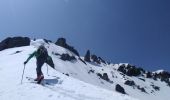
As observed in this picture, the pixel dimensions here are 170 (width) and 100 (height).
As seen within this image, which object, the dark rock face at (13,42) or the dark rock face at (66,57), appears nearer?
the dark rock face at (13,42)

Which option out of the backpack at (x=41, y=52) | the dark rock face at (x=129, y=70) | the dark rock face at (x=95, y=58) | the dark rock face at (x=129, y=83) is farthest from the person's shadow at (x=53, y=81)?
the dark rock face at (x=129, y=70)

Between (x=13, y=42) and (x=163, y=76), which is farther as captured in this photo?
(x=163, y=76)

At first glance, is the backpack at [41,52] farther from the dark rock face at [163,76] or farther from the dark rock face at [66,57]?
the dark rock face at [163,76]

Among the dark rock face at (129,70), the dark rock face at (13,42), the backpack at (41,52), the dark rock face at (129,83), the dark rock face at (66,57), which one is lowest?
the backpack at (41,52)

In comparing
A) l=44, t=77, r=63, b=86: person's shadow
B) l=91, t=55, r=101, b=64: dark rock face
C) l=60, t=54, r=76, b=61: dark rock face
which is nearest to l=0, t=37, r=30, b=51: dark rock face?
l=60, t=54, r=76, b=61: dark rock face

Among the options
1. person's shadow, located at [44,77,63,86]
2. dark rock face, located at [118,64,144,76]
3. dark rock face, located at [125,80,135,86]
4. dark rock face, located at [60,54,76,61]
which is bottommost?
person's shadow, located at [44,77,63,86]

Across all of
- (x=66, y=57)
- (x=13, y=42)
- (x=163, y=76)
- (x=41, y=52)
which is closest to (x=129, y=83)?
(x=66, y=57)

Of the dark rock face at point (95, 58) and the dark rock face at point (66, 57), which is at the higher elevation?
the dark rock face at point (95, 58)

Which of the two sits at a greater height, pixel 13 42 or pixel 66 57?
pixel 66 57

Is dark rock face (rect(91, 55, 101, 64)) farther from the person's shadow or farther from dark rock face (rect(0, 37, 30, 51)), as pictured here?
the person's shadow

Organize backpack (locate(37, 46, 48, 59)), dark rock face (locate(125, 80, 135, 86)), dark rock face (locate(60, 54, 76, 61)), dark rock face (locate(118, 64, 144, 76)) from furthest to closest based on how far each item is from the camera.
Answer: dark rock face (locate(118, 64, 144, 76)) → dark rock face (locate(125, 80, 135, 86)) → dark rock face (locate(60, 54, 76, 61)) → backpack (locate(37, 46, 48, 59))

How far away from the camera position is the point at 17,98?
1406 centimetres

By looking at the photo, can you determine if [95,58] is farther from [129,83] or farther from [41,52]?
[41,52]

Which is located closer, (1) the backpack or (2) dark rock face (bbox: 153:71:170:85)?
(1) the backpack
